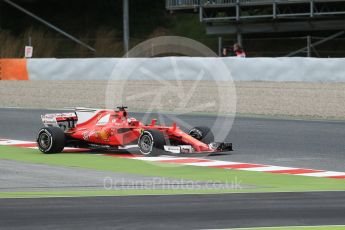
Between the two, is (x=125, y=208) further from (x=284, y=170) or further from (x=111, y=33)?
(x=111, y=33)

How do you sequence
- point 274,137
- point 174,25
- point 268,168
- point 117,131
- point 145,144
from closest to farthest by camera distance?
point 268,168 → point 145,144 → point 117,131 → point 274,137 → point 174,25

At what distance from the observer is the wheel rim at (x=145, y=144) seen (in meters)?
15.4

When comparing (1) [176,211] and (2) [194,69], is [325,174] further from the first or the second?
(2) [194,69]

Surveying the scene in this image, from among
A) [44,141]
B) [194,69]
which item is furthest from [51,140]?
[194,69]

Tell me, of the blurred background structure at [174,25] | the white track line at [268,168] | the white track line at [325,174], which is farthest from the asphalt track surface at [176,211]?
the blurred background structure at [174,25]

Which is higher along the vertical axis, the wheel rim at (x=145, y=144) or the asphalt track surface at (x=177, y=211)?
the wheel rim at (x=145, y=144)

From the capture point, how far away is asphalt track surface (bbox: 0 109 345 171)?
50.5ft

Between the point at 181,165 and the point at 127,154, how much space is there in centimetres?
170

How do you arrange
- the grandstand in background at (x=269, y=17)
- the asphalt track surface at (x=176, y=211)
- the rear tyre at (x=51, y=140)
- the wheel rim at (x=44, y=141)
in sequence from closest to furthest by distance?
the asphalt track surface at (x=176, y=211) → the rear tyre at (x=51, y=140) → the wheel rim at (x=44, y=141) → the grandstand in background at (x=269, y=17)

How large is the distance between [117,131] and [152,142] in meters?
0.78

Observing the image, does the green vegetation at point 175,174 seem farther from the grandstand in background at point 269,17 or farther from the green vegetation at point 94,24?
the green vegetation at point 94,24

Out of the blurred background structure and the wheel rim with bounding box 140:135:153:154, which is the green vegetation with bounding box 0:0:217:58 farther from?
the wheel rim with bounding box 140:135:153:154

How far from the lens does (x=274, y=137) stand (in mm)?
18953

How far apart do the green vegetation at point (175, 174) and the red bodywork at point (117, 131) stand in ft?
0.96
